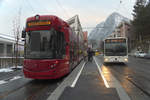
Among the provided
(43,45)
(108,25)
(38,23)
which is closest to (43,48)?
(43,45)

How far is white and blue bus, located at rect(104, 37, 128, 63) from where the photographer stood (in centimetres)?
1639

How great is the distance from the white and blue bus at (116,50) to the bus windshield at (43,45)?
1021 centimetres

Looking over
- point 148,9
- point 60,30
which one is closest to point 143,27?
point 148,9

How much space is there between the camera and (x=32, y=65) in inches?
280

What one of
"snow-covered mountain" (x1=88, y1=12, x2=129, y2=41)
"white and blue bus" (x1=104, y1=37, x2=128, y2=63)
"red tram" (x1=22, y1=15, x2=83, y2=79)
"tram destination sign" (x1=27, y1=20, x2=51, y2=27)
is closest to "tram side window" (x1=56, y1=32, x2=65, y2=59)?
Answer: "red tram" (x1=22, y1=15, x2=83, y2=79)

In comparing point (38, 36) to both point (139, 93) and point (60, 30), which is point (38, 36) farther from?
point (139, 93)

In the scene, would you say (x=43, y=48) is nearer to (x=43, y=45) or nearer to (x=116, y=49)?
(x=43, y=45)

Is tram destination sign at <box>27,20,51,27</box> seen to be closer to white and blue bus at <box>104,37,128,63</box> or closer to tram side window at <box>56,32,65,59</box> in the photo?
tram side window at <box>56,32,65,59</box>

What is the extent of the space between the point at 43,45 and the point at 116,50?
37.0 feet

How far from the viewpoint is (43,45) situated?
721 cm

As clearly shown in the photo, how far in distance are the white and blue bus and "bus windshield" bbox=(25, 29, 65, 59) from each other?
1021cm

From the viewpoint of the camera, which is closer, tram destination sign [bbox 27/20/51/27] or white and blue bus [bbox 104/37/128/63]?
tram destination sign [bbox 27/20/51/27]

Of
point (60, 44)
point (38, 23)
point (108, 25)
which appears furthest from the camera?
point (108, 25)

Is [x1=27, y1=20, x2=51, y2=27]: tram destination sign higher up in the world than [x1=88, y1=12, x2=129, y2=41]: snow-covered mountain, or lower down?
lower down
